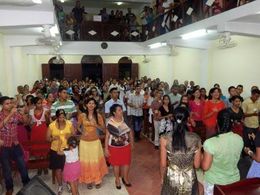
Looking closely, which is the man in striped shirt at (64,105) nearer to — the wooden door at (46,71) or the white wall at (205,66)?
the white wall at (205,66)

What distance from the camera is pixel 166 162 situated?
3037 millimetres

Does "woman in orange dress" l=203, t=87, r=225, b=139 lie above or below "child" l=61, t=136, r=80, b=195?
above

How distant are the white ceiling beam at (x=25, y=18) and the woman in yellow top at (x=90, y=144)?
2433 millimetres

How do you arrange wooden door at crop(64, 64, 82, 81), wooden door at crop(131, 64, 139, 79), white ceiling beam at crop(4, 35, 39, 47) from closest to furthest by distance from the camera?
white ceiling beam at crop(4, 35, 39, 47) → wooden door at crop(64, 64, 82, 81) → wooden door at crop(131, 64, 139, 79)

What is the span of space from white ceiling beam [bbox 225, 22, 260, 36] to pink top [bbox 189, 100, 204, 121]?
2.00 metres

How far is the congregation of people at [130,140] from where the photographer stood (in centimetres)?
293

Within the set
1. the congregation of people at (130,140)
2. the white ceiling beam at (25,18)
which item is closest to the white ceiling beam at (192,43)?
the congregation of people at (130,140)

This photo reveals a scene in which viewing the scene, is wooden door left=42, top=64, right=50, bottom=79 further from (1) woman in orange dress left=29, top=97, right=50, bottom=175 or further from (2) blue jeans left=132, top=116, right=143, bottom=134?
(1) woman in orange dress left=29, top=97, right=50, bottom=175

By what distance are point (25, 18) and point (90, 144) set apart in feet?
10.4

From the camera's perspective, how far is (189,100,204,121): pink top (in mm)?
6641

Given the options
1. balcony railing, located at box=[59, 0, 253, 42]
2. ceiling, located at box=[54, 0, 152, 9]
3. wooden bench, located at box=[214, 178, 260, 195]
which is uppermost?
ceiling, located at box=[54, 0, 152, 9]

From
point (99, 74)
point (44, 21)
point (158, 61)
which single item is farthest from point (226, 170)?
point (99, 74)

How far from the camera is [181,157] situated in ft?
9.48

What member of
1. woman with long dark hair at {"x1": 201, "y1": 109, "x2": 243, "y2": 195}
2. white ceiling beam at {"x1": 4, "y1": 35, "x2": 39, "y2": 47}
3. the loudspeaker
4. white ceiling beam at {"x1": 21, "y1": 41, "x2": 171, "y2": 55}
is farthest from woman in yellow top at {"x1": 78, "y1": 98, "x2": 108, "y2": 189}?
white ceiling beam at {"x1": 21, "y1": 41, "x2": 171, "y2": 55}
